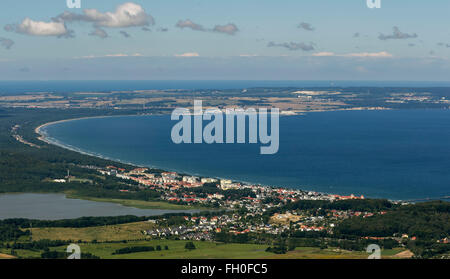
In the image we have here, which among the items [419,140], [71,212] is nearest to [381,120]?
[419,140]

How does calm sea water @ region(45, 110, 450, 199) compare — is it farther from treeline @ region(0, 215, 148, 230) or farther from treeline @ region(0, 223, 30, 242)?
treeline @ region(0, 223, 30, 242)

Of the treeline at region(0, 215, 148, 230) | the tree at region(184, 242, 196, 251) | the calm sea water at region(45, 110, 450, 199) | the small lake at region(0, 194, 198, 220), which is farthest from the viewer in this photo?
the calm sea water at region(45, 110, 450, 199)

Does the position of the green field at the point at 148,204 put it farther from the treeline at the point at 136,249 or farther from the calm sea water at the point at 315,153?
the treeline at the point at 136,249

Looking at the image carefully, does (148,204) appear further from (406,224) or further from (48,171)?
(406,224)

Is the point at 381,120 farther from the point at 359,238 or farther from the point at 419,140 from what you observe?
the point at 359,238

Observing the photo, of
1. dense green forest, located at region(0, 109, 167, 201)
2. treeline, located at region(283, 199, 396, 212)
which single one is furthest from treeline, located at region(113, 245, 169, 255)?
dense green forest, located at region(0, 109, 167, 201)

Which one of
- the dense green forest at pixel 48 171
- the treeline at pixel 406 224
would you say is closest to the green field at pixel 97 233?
the dense green forest at pixel 48 171
